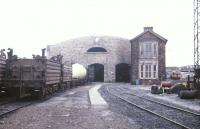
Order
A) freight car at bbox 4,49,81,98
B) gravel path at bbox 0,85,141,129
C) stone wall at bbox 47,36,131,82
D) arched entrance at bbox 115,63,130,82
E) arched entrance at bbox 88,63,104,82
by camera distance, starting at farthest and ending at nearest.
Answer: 1. arched entrance at bbox 88,63,104,82
2. arched entrance at bbox 115,63,130,82
3. stone wall at bbox 47,36,131,82
4. freight car at bbox 4,49,81,98
5. gravel path at bbox 0,85,141,129

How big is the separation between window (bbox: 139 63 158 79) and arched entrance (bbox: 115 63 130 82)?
10198 mm

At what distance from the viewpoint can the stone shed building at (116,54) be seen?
47.9 metres

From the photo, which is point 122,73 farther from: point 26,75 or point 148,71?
point 26,75

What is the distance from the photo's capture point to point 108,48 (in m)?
56.7

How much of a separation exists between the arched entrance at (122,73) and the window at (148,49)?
10165 mm

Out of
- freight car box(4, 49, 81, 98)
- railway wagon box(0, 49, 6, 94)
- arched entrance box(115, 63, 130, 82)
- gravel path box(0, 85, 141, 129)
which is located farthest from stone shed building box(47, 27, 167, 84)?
gravel path box(0, 85, 141, 129)

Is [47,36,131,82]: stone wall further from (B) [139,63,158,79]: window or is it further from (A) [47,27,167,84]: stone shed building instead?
(B) [139,63,158,79]: window

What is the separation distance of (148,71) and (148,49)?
3.35 m

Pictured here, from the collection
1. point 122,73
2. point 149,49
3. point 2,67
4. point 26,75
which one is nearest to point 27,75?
point 26,75

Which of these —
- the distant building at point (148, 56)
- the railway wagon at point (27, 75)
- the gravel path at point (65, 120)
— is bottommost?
the gravel path at point (65, 120)

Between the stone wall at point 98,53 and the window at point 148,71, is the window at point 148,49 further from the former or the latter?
the stone wall at point 98,53

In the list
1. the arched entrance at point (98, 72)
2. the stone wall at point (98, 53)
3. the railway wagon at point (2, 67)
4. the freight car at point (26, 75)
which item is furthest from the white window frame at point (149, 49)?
the railway wagon at point (2, 67)

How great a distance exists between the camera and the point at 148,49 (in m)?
48.3

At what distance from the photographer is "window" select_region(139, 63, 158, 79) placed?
154 ft
